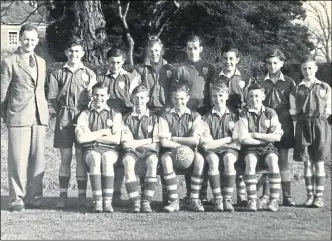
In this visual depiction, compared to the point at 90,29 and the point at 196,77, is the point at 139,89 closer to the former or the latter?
the point at 196,77

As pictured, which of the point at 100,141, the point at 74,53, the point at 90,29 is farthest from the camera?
the point at 90,29

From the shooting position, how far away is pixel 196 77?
6562 mm

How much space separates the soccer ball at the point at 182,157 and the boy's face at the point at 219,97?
598 millimetres

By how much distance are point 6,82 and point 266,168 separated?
115 inches

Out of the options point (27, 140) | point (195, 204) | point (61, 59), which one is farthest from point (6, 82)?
point (61, 59)

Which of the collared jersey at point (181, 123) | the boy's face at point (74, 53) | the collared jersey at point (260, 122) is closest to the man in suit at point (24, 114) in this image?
the boy's face at point (74, 53)

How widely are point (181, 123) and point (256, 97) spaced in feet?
2.80

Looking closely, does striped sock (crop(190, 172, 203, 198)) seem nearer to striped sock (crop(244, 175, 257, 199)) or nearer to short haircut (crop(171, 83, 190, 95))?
striped sock (crop(244, 175, 257, 199))

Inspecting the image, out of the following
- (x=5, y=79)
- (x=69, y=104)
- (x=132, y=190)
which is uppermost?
(x=5, y=79)

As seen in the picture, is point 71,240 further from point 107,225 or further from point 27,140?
point 27,140

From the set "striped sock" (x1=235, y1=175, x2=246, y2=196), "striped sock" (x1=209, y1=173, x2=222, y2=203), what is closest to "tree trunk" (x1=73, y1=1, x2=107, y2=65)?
"striped sock" (x1=235, y1=175, x2=246, y2=196)

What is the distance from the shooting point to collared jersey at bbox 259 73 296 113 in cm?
639

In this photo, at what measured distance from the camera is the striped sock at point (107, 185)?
5848 mm

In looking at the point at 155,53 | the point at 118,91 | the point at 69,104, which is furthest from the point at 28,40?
the point at 155,53
